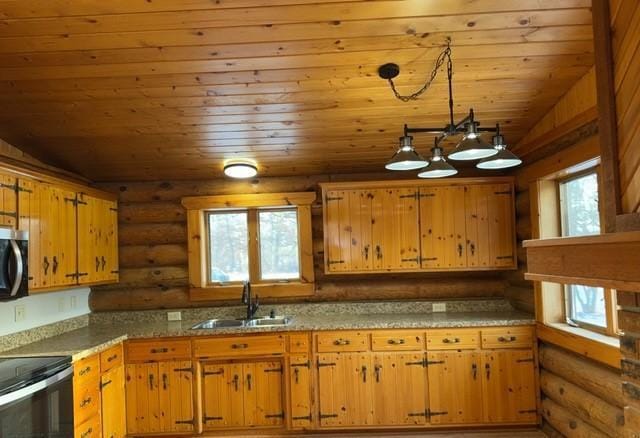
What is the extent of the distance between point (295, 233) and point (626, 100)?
304cm

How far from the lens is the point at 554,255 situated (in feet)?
6.17

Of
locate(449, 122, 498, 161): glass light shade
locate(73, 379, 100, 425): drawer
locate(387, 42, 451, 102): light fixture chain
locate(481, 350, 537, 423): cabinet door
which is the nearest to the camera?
locate(449, 122, 498, 161): glass light shade

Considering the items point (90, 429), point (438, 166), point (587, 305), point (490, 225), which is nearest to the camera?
point (438, 166)

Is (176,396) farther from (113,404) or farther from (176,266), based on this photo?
(176,266)

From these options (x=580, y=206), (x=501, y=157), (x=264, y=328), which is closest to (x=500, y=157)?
(x=501, y=157)

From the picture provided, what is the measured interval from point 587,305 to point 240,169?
299 cm

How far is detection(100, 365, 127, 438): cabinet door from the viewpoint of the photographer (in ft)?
10.2

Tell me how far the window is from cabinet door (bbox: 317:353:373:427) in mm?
839

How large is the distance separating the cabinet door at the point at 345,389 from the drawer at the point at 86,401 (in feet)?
5.36

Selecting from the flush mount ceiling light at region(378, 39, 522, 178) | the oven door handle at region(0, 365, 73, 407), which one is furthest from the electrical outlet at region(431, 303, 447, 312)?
the oven door handle at region(0, 365, 73, 407)

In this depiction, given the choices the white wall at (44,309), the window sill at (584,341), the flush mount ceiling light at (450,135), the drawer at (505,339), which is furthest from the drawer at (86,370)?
the window sill at (584,341)

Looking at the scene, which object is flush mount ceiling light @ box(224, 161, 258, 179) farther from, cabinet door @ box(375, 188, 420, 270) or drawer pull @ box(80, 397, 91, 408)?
drawer pull @ box(80, 397, 91, 408)

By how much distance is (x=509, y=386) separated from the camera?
345 cm

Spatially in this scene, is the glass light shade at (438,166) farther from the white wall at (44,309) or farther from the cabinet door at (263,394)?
the white wall at (44,309)
